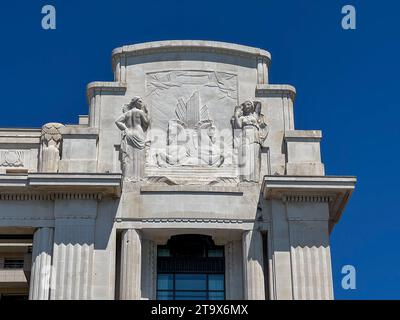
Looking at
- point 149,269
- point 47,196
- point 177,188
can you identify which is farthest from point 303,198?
point 47,196

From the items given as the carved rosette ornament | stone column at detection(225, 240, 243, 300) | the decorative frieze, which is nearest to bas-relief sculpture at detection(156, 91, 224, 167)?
the decorative frieze

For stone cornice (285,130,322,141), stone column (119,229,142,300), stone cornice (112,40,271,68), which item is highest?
stone cornice (112,40,271,68)

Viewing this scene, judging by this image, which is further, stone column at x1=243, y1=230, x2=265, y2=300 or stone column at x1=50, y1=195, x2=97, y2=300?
stone column at x1=243, y1=230, x2=265, y2=300

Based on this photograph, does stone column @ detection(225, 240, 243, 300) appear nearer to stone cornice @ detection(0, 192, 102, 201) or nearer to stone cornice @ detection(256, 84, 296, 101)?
stone cornice @ detection(0, 192, 102, 201)

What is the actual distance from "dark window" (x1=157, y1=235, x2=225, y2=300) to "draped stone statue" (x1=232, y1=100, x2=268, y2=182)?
3.62 metres

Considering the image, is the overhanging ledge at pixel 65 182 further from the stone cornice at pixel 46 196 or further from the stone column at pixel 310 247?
the stone column at pixel 310 247

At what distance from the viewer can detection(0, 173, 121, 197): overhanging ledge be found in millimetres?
38562

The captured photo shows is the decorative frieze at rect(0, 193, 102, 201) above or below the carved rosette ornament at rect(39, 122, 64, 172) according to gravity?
below

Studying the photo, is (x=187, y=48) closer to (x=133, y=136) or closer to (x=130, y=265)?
(x=133, y=136)

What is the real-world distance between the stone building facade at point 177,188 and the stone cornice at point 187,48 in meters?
0.07

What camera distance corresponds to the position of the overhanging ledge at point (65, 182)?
3856 cm

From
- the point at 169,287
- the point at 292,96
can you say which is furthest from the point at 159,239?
the point at 292,96
